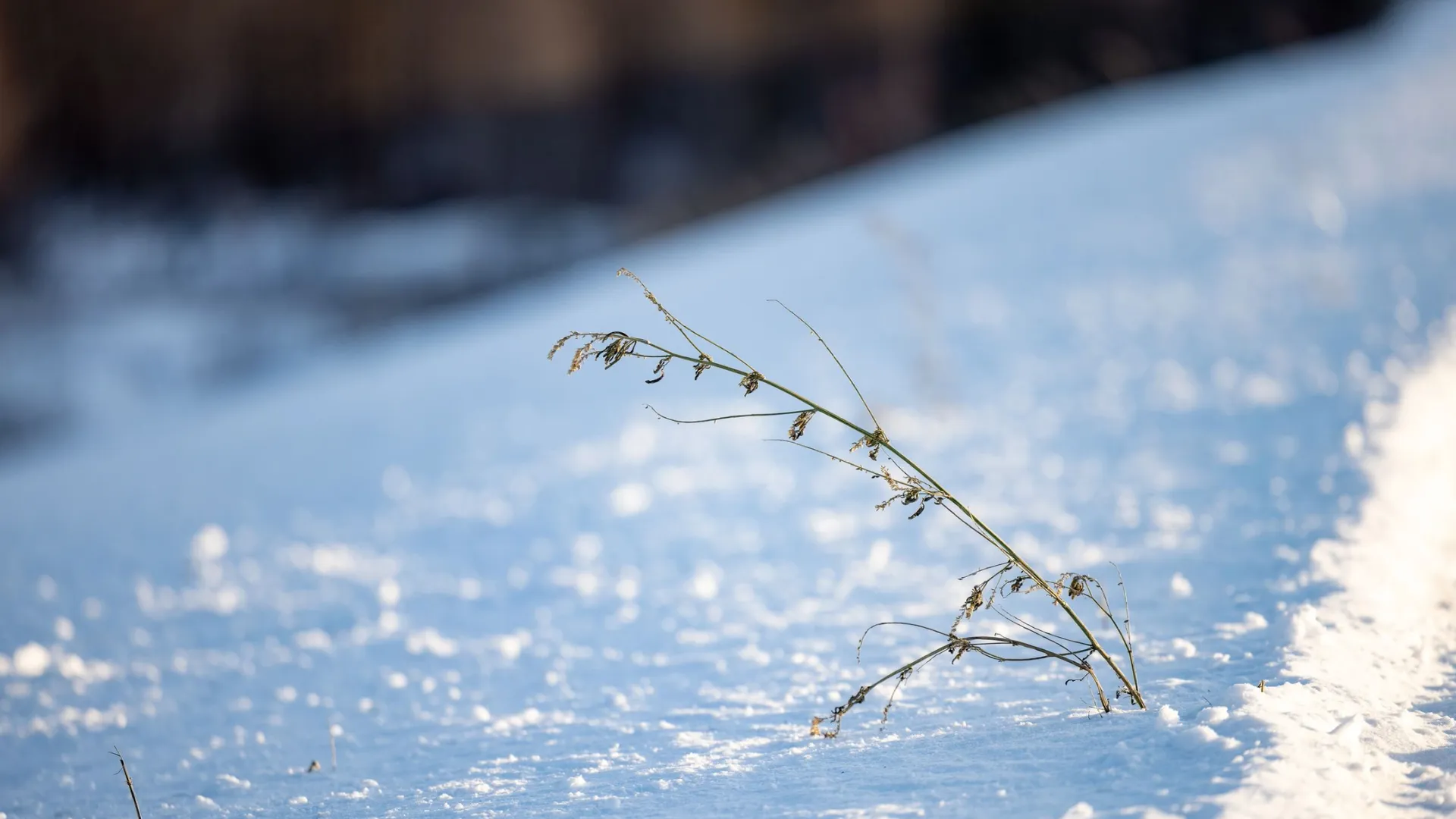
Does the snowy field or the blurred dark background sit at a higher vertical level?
the blurred dark background

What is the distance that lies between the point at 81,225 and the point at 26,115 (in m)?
1.22

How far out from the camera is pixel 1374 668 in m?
1.77

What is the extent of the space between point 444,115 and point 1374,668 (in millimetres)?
10548

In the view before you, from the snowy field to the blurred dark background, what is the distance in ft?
8.81

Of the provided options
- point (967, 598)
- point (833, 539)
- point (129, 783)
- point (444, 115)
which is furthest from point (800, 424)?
point (444, 115)

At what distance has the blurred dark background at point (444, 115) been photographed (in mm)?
9750

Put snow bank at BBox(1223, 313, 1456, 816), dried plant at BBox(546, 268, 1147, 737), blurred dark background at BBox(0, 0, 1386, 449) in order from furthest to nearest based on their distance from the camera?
1. blurred dark background at BBox(0, 0, 1386, 449)
2. dried plant at BBox(546, 268, 1147, 737)
3. snow bank at BBox(1223, 313, 1456, 816)

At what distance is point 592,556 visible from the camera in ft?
11.1

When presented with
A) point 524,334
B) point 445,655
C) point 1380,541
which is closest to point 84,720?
point 445,655

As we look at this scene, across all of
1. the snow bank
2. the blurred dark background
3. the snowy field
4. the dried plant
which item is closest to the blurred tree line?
the blurred dark background

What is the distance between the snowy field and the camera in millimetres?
1684

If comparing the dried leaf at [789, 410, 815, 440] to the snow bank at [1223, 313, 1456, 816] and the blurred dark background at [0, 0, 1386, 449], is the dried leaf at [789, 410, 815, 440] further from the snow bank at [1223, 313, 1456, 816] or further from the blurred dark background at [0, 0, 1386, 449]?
the blurred dark background at [0, 0, 1386, 449]

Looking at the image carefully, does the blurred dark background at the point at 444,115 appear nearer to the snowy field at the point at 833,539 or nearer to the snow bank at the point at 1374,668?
the snowy field at the point at 833,539

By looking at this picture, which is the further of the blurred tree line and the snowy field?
the blurred tree line
